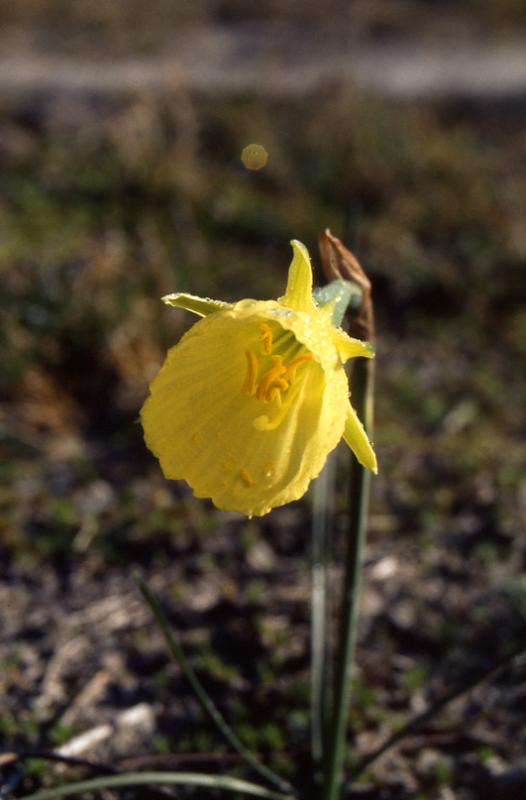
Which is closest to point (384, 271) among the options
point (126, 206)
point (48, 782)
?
point (126, 206)

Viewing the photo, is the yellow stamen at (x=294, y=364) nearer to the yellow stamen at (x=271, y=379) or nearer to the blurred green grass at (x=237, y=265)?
the yellow stamen at (x=271, y=379)

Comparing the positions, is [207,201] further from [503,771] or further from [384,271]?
[503,771]

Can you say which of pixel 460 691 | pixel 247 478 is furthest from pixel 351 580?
pixel 247 478

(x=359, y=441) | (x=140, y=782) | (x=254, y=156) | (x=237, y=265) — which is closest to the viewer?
(x=359, y=441)

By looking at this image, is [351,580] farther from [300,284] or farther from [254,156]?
[254,156]

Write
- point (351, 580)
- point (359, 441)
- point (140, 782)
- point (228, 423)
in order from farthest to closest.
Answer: point (351, 580), point (140, 782), point (228, 423), point (359, 441)

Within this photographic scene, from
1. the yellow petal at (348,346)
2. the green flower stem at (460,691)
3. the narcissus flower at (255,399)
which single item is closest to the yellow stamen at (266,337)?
the narcissus flower at (255,399)

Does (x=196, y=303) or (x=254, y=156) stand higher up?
(x=196, y=303)

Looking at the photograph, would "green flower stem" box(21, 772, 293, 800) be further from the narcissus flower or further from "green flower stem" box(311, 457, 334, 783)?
the narcissus flower

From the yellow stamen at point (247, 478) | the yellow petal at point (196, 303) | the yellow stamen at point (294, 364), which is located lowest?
the yellow stamen at point (247, 478)
